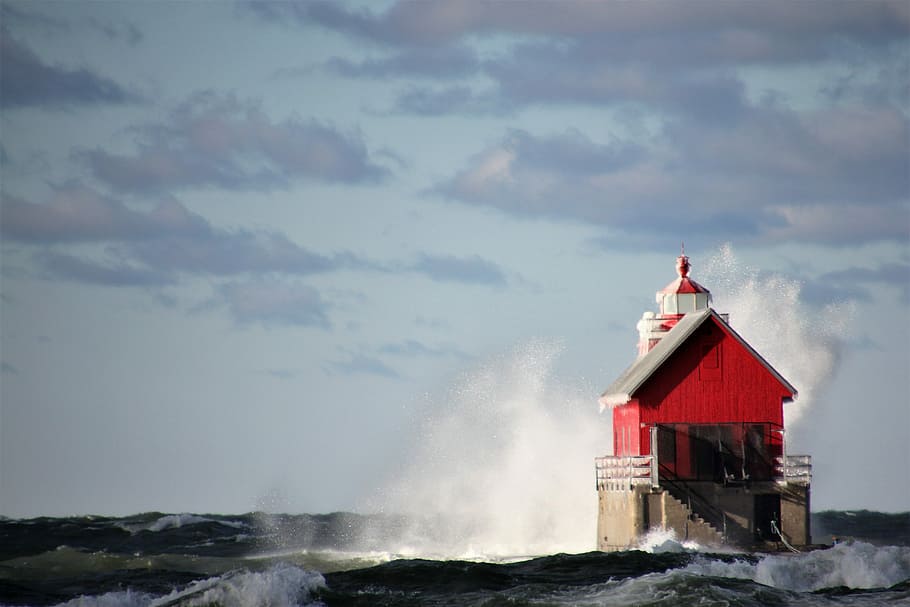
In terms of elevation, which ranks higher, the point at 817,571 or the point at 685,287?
the point at 685,287

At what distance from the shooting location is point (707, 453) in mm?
40031

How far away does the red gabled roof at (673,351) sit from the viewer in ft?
133

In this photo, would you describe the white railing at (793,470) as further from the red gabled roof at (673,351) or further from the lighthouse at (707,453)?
the red gabled roof at (673,351)

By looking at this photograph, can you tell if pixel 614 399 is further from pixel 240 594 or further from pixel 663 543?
pixel 240 594

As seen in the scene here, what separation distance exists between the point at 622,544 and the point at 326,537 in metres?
32.0

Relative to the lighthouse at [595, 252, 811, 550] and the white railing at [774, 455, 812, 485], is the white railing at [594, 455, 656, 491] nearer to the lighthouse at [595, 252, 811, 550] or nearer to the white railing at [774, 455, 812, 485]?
the lighthouse at [595, 252, 811, 550]

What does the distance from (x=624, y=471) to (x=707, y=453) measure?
2.29 m

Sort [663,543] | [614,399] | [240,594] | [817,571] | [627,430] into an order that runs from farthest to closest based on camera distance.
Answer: [614,399] < [627,430] < [663,543] < [817,571] < [240,594]

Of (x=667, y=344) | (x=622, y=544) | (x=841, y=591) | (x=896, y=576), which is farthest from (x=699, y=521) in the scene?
(x=841, y=591)

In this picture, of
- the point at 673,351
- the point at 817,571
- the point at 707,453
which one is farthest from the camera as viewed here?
the point at 673,351

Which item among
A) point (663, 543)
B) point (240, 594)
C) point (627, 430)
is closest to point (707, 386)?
point (627, 430)

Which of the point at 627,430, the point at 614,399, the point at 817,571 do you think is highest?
the point at 614,399

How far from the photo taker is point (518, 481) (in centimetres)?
4953

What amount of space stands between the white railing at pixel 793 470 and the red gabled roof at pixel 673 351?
1975 mm
